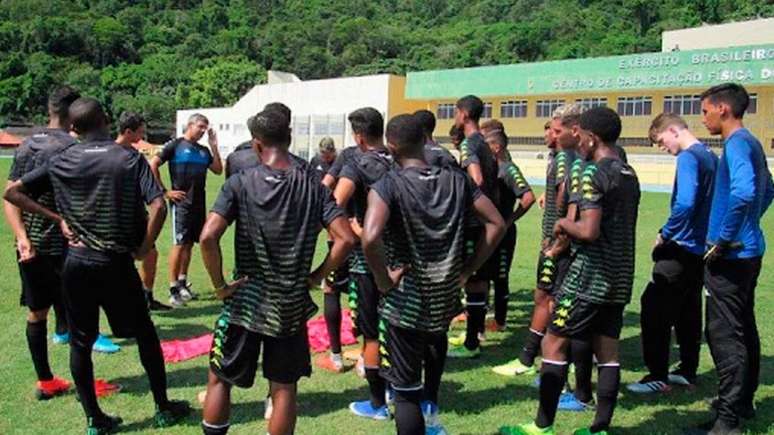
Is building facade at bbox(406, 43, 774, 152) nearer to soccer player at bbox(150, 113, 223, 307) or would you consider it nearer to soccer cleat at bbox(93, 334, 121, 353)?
soccer player at bbox(150, 113, 223, 307)

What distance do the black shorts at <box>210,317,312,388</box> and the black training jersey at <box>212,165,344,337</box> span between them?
7 cm

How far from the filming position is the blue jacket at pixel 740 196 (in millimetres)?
4707

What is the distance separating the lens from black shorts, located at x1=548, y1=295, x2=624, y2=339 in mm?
4664

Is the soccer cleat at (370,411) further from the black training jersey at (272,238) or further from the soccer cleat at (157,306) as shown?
the soccer cleat at (157,306)

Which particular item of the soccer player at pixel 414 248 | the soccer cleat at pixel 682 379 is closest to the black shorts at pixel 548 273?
the soccer cleat at pixel 682 379

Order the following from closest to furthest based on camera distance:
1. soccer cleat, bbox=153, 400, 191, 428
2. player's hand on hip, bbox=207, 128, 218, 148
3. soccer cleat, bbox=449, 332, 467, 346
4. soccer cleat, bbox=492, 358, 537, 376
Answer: soccer cleat, bbox=153, 400, 191, 428
soccer cleat, bbox=492, 358, 537, 376
soccer cleat, bbox=449, 332, 467, 346
player's hand on hip, bbox=207, 128, 218, 148

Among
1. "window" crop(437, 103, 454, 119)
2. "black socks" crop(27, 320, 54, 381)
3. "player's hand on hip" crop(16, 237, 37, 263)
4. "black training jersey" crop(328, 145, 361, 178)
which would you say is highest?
"window" crop(437, 103, 454, 119)

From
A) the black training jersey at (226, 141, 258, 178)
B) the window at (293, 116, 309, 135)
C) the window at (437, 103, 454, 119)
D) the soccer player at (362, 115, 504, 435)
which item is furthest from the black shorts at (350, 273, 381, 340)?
the window at (293, 116, 309, 135)

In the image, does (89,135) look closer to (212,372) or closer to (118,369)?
(212,372)

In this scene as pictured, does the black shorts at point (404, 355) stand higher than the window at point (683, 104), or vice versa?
the window at point (683, 104)

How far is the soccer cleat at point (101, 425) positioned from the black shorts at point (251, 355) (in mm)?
1268

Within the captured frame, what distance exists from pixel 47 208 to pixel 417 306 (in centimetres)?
300

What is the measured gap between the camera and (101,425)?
15.9 feet

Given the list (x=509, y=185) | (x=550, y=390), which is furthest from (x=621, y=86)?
(x=550, y=390)
